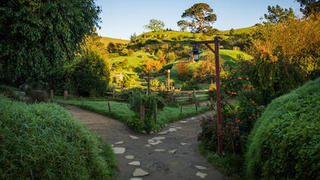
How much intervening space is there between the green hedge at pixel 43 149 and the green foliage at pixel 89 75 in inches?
628

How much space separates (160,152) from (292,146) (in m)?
3.92

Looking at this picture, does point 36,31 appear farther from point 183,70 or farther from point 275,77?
point 183,70

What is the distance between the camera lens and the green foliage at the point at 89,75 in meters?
19.3

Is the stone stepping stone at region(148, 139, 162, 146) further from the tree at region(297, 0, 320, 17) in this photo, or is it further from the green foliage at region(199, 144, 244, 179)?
the tree at region(297, 0, 320, 17)

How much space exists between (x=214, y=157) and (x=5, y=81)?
19.2 metres

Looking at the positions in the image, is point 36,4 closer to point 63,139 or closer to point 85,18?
point 85,18

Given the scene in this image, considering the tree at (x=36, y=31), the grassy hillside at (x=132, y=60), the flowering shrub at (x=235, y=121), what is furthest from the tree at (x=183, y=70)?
the flowering shrub at (x=235, y=121)

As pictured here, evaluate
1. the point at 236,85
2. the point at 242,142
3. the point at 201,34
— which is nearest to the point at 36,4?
the point at 236,85

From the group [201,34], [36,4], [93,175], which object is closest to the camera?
[93,175]

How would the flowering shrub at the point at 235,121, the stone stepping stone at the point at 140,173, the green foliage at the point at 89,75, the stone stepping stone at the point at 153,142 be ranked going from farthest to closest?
the green foliage at the point at 89,75, the stone stepping stone at the point at 153,142, the flowering shrub at the point at 235,121, the stone stepping stone at the point at 140,173

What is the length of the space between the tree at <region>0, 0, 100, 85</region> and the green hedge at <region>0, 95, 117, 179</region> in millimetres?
5649

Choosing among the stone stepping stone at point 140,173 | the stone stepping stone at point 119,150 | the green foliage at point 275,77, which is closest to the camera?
the stone stepping stone at point 140,173

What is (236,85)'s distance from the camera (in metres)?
7.26

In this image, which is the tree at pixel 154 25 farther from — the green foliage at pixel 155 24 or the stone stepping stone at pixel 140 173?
the stone stepping stone at pixel 140 173
